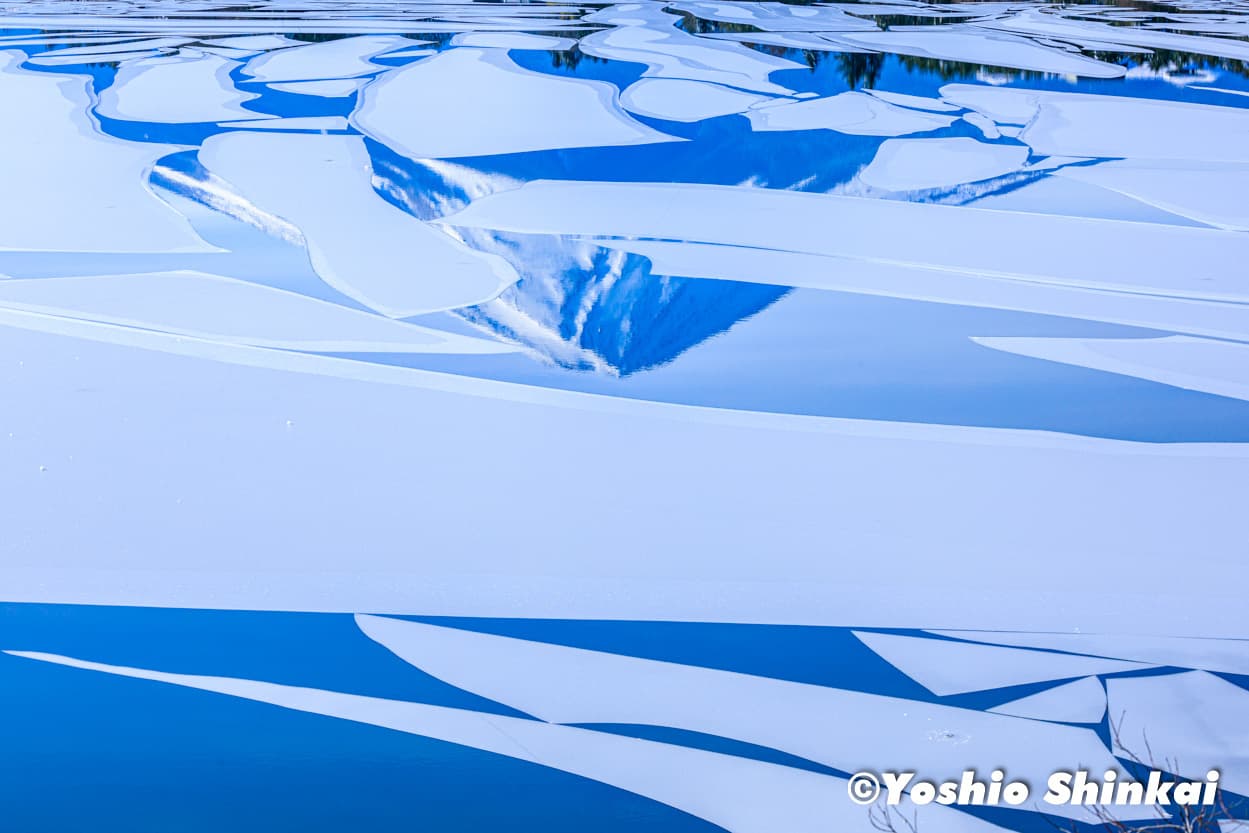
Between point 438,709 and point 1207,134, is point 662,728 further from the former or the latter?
point 1207,134

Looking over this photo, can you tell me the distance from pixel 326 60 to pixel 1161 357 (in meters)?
6.75

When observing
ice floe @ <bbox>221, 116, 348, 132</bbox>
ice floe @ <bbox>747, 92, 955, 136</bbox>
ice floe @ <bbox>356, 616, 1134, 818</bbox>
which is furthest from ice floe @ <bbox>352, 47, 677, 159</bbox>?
ice floe @ <bbox>356, 616, 1134, 818</bbox>

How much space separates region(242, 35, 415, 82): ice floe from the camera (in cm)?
803

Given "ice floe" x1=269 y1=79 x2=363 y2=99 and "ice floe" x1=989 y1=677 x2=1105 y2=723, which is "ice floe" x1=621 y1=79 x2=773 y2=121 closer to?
"ice floe" x1=269 y1=79 x2=363 y2=99

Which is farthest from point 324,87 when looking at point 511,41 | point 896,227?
point 896,227

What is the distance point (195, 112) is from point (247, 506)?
477 centimetres

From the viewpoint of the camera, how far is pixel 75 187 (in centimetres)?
477

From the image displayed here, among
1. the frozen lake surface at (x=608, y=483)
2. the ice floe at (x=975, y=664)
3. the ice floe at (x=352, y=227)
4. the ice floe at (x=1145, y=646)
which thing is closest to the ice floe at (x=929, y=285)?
the frozen lake surface at (x=608, y=483)

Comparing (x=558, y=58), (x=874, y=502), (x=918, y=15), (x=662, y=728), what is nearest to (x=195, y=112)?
(x=558, y=58)

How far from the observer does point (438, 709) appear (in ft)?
6.11

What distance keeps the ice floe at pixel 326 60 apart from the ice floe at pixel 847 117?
272cm

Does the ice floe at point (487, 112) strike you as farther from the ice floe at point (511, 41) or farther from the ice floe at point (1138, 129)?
the ice floe at point (1138, 129)

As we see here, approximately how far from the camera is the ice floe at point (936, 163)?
5055 millimetres

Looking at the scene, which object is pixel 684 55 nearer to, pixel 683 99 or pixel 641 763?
pixel 683 99
